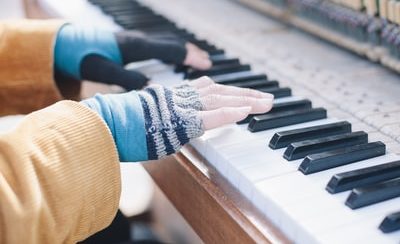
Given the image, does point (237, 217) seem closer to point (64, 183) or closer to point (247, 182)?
point (247, 182)

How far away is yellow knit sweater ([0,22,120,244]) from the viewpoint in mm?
757

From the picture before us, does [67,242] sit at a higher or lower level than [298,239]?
lower

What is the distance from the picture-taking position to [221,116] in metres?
0.92

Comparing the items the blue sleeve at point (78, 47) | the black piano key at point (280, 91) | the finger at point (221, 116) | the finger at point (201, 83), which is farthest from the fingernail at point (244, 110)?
the blue sleeve at point (78, 47)

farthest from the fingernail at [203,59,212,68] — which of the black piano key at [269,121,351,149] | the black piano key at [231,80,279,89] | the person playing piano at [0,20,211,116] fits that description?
the black piano key at [269,121,351,149]

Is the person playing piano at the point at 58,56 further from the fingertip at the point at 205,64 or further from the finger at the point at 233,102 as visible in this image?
the finger at the point at 233,102

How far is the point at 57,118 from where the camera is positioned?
851 millimetres

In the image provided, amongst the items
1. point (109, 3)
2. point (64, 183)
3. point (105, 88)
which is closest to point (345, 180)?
point (64, 183)

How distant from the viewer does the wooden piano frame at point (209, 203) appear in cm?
78

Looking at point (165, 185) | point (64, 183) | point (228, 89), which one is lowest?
point (165, 185)

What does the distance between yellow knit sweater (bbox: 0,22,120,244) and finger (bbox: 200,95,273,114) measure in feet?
0.62

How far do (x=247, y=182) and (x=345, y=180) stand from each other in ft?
0.46

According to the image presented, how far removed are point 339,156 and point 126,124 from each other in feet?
1.09

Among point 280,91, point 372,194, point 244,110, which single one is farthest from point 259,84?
point 372,194
